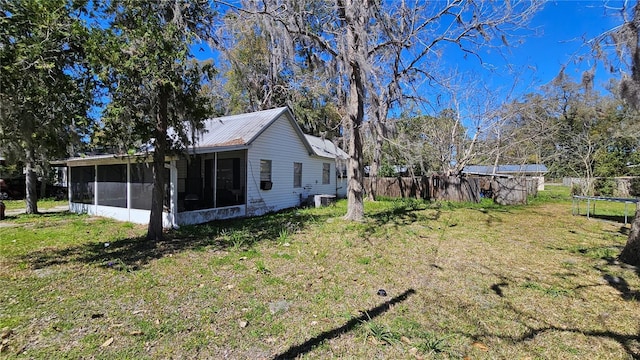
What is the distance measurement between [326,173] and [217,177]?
6.53 meters

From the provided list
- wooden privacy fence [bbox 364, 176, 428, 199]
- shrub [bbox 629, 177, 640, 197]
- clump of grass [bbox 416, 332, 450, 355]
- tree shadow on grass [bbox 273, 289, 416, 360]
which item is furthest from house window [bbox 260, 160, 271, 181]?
shrub [bbox 629, 177, 640, 197]

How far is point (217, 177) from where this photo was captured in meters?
11.7

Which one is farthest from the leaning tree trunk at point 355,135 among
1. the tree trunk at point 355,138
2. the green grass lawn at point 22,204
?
the green grass lawn at point 22,204

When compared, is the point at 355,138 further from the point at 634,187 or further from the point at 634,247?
the point at 634,187

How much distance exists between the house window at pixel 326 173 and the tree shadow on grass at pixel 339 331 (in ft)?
41.2

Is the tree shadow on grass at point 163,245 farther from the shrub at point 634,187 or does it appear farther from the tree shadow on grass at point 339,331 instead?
the shrub at point 634,187

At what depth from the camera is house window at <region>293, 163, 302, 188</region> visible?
535 inches

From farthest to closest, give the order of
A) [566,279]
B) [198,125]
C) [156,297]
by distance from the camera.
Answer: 1. [198,125]
2. [566,279]
3. [156,297]

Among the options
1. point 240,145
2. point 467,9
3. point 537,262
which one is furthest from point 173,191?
point 467,9

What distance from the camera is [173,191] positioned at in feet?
28.5

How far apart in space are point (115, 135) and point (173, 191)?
2875 mm

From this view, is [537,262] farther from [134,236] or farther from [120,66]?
[134,236]

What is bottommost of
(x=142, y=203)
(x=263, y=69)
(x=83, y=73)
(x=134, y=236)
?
(x=134, y=236)

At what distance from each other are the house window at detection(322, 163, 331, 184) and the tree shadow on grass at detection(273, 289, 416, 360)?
12.6m
